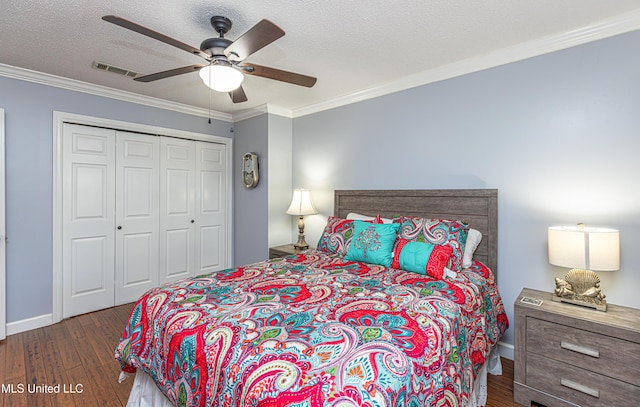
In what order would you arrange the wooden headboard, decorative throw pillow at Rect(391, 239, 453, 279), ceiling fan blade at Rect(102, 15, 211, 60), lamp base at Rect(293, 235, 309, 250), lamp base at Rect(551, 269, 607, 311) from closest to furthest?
1. ceiling fan blade at Rect(102, 15, 211, 60)
2. lamp base at Rect(551, 269, 607, 311)
3. decorative throw pillow at Rect(391, 239, 453, 279)
4. the wooden headboard
5. lamp base at Rect(293, 235, 309, 250)

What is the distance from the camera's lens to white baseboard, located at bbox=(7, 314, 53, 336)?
284 centimetres

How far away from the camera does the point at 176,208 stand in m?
3.95

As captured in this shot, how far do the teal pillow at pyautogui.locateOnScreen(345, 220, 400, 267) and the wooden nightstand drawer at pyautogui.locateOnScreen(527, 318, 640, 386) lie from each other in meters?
0.97

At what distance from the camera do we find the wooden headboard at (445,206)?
247 centimetres

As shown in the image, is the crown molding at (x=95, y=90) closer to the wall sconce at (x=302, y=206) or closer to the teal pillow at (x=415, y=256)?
the wall sconce at (x=302, y=206)

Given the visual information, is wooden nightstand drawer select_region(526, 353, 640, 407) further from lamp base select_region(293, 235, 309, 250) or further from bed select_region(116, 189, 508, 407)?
lamp base select_region(293, 235, 309, 250)

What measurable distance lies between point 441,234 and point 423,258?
29 centimetres

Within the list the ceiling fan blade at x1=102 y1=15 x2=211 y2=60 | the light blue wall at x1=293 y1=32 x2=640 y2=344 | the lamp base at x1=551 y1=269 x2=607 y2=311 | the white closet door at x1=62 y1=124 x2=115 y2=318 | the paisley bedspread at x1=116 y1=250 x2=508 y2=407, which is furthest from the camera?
the white closet door at x1=62 y1=124 x2=115 y2=318

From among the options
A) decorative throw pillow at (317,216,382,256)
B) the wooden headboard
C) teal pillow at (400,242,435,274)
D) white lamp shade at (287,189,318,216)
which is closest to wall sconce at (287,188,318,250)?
white lamp shade at (287,189,318,216)

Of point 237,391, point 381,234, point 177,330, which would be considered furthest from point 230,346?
point 381,234

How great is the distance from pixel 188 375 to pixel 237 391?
344 mm

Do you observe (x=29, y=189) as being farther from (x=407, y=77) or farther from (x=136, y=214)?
(x=407, y=77)

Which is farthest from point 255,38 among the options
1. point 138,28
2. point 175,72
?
point 175,72

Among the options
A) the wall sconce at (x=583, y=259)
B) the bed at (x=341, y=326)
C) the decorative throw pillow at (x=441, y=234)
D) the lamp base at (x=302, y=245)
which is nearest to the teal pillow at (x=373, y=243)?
the bed at (x=341, y=326)
